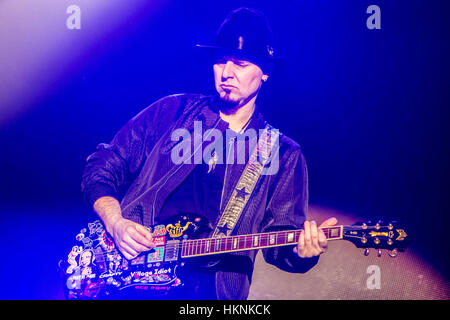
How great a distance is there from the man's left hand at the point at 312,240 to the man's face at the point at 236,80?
3.23 ft

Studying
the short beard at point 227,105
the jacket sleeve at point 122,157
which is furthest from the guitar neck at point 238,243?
the short beard at point 227,105

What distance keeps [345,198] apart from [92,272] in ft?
Result: 6.03

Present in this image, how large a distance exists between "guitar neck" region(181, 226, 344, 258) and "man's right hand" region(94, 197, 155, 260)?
26 centimetres

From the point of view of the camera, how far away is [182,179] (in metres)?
2.70

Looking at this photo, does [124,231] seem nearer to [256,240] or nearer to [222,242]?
[222,242]

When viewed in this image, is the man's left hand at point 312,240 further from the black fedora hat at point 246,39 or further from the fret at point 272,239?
the black fedora hat at point 246,39

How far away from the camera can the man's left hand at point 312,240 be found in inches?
98.5

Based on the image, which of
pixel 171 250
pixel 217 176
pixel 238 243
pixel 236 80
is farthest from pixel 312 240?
pixel 236 80

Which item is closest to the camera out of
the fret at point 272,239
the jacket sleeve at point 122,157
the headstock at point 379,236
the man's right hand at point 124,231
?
the headstock at point 379,236

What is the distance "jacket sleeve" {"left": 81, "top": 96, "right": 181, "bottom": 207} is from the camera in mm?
2752

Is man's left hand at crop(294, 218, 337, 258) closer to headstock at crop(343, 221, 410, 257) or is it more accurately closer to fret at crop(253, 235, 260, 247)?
headstock at crop(343, 221, 410, 257)

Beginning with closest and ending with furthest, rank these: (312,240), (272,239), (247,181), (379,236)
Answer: (379,236) < (312,240) < (272,239) < (247,181)

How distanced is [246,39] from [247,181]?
98cm
